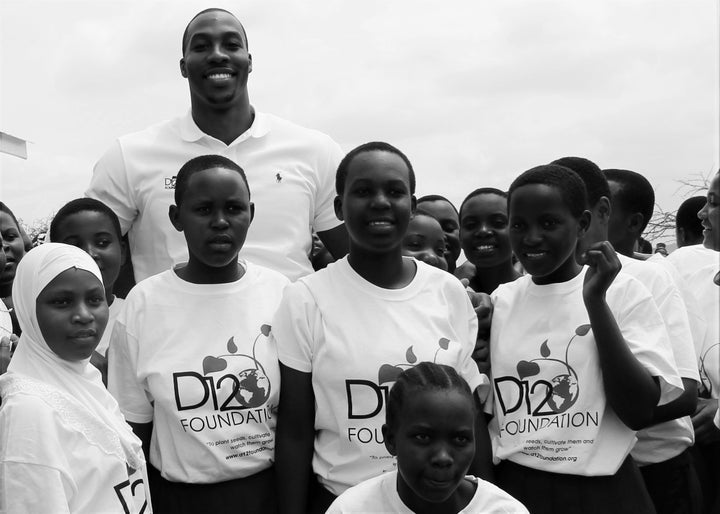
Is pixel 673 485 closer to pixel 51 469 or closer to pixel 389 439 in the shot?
pixel 389 439

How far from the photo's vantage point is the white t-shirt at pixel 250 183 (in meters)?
3.81

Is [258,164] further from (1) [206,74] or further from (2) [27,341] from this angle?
(2) [27,341]

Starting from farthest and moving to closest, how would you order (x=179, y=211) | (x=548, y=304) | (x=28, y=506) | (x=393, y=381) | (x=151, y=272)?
(x=151, y=272) → (x=179, y=211) → (x=548, y=304) → (x=393, y=381) → (x=28, y=506)

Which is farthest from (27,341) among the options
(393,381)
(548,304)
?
(548,304)

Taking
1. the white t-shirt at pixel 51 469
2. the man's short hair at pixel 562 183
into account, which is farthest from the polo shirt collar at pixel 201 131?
the white t-shirt at pixel 51 469

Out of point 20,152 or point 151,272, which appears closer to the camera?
point 151,272

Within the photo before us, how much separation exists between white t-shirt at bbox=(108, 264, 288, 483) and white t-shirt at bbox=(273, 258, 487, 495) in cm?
15

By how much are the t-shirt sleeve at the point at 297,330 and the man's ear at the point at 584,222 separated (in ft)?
3.29

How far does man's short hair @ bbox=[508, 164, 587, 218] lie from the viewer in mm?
3129

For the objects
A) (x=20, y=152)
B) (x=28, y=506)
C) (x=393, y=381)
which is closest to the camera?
(x=28, y=506)

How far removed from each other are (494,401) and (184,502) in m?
1.15

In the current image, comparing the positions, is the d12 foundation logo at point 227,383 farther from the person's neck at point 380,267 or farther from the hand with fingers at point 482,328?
the hand with fingers at point 482,328

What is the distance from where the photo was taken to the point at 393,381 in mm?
2936

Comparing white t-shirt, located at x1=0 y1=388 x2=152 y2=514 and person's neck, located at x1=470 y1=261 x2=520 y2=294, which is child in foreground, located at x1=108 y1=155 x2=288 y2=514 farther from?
person's neck, located at x1=470 y1=261 x2=520 y2=294
